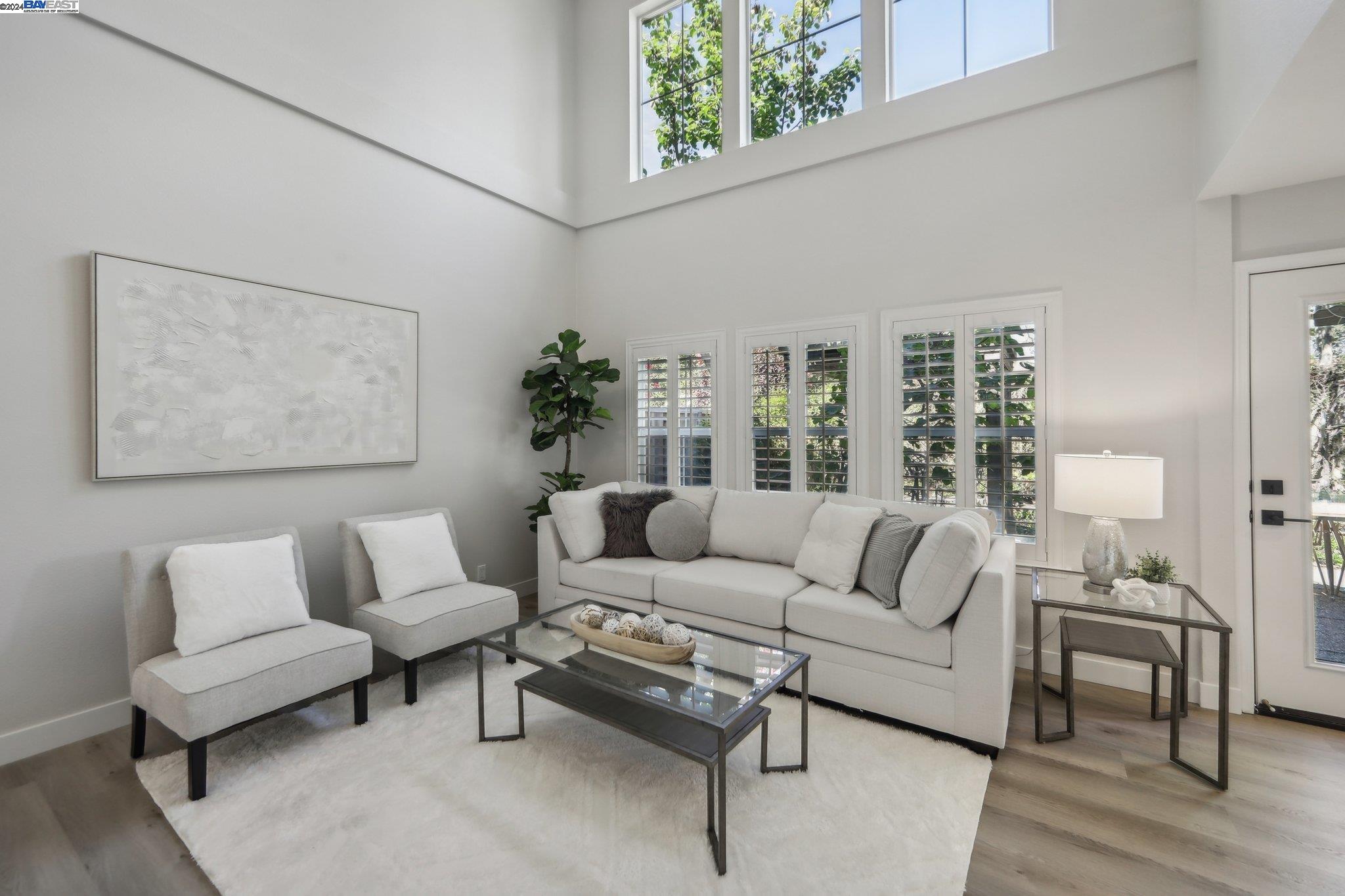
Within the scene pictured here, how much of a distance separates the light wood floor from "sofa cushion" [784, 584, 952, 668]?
0.48 meters

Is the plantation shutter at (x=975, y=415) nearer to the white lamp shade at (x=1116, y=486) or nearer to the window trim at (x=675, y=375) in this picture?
the white lamp shade at (x=1116, y=486)

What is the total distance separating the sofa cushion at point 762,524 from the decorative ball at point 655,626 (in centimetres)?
118

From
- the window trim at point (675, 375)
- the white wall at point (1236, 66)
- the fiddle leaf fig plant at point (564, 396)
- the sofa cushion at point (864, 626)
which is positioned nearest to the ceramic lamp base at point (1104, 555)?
the sofa cushion at point (864, 626)

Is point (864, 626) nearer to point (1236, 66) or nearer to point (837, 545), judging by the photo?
point (837, 545)

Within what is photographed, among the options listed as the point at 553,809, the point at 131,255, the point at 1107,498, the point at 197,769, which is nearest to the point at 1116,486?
the point at 1107,498

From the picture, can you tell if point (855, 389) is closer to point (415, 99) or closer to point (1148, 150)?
point (1148, 150)

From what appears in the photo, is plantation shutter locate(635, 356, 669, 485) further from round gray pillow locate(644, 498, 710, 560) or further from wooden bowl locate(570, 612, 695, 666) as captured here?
wooden bowl locate(570, 612, 695, 666)

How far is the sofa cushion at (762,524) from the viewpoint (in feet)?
11.0

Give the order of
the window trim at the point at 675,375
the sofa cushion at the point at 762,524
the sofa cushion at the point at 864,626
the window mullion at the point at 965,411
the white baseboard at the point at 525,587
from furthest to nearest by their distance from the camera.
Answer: the white baseboard at the point at 525,587
the window trim at the point at 675,375
the sofa cushion at the point at 762,524
the window mullion at the point at 965,411
the sofa cushion at the point at 864,626

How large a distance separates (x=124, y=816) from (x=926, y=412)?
3948mm

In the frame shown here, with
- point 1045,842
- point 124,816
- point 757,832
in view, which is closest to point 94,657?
point 124,816

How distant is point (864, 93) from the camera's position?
3.64m

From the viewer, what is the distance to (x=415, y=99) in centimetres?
374

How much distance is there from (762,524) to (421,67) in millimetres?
3748
